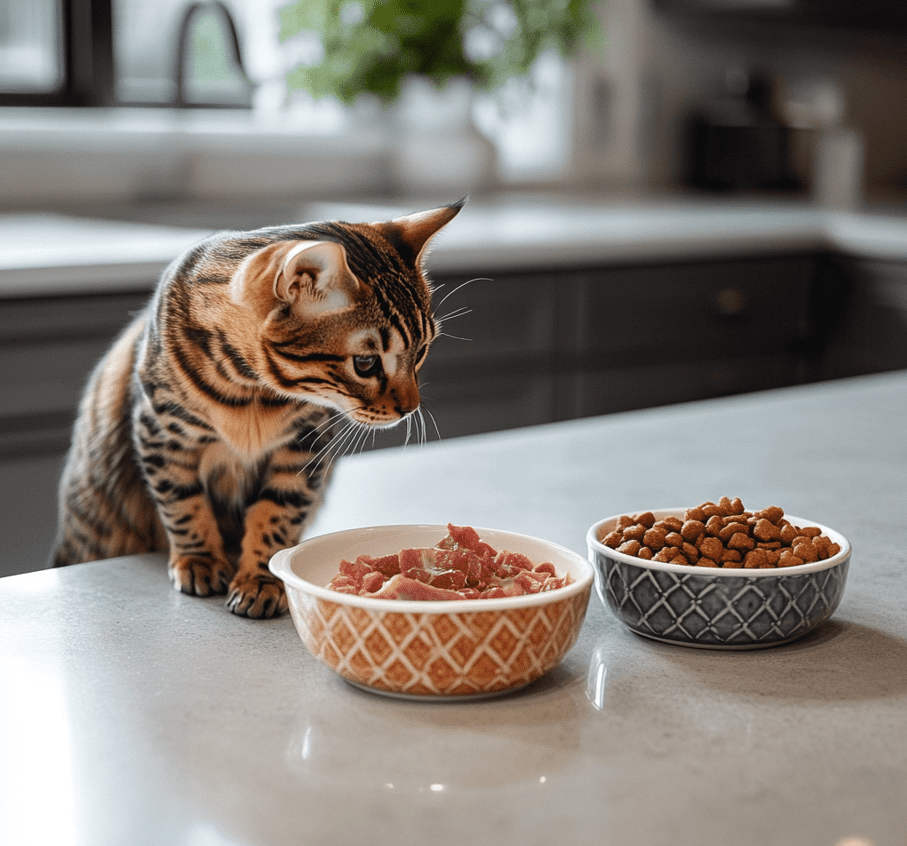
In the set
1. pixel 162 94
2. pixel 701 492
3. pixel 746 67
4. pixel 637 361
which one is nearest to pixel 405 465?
pixel 701 492

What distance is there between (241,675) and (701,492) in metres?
0.60

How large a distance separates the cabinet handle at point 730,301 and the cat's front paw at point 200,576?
6.38 feet

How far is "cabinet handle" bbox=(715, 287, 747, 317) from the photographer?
2.68m

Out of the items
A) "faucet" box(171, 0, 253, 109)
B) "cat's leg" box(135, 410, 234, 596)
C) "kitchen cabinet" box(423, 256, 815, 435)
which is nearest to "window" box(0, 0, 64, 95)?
"faucet" box(171, 0, 253, 109)

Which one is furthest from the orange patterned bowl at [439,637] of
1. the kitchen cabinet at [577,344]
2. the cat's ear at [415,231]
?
the kitchen cabinet at [577,344]

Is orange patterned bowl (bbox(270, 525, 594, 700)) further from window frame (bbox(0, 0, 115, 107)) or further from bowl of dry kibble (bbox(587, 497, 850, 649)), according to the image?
window frame (bbox(0, 0, 115, 107))

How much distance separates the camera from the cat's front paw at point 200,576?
913 millimetres

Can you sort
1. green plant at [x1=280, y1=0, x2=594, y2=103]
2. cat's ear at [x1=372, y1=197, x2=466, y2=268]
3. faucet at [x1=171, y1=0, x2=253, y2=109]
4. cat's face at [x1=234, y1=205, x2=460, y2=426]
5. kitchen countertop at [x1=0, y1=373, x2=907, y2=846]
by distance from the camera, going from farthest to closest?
green plant at [x1=280, y1=0, x2=594, y2=103]
faucet at [x1=171, y1=0, x2=253, y2=109]
cat's ear at [x1=372, y1=197, x2=466, y2=268]
cat's face at [x1=234, y1=205, x2=460, y2=426]
kitchen countertop at [x1=0, y1=373, x2=907, y2=846]

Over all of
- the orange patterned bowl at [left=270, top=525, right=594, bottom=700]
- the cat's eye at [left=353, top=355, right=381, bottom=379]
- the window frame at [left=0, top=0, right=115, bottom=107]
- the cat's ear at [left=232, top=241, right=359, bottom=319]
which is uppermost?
the window frame at [left=0, top=0, right=115, bottom=107]

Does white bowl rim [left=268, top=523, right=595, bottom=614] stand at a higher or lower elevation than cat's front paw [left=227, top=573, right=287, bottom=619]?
higher

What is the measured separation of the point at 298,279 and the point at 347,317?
48mm

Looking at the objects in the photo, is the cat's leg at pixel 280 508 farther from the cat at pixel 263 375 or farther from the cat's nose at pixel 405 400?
the cat's nose at pixel 405 400

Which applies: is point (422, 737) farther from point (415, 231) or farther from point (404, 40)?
point (404, 40)

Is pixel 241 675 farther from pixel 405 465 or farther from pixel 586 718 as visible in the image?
pixel 405 465
